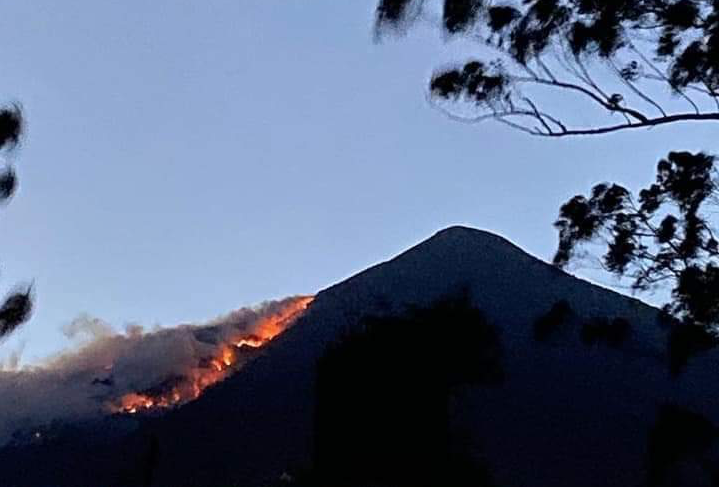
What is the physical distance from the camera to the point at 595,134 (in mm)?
13398

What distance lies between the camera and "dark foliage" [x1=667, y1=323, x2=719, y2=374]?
48.7ft

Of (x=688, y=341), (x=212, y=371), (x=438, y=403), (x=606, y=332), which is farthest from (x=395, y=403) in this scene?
(x=212, y=371)

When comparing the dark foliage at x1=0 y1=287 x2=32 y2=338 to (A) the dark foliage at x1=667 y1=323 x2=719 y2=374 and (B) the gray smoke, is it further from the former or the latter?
(B) the gray smoke

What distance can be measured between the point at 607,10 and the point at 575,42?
16.7 inches

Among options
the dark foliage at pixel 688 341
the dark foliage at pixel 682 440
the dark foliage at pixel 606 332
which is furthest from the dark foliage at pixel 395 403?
the dark foliage at pixel 688 341

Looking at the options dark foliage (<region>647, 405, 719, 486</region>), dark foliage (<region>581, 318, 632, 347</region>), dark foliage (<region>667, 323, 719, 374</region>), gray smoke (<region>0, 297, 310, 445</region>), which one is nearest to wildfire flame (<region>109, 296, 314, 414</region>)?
gray smoke (<region>0, 297, 310, 445</region>)

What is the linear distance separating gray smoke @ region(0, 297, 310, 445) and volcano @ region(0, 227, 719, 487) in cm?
153

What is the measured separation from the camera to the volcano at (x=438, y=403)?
62.1 ft

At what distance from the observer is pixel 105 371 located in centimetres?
3891

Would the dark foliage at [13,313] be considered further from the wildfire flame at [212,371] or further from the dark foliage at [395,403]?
the wildfire flame at [212,371]

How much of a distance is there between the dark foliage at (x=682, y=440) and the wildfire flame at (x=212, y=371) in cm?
1675

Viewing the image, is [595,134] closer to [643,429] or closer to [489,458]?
[489,458]

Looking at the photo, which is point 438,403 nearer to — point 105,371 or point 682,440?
point 682,440

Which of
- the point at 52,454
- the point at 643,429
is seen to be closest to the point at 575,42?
the point at 643,429
